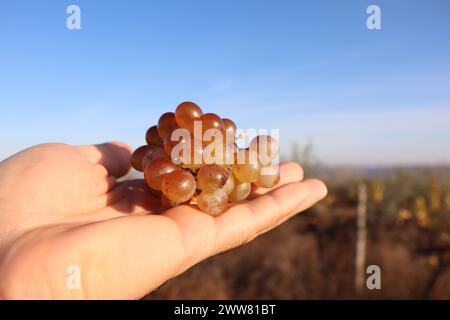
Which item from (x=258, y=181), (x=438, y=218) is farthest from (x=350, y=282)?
(x=258, y=181)

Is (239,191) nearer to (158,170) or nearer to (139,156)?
(158,170)

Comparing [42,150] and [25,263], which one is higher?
[42,150]

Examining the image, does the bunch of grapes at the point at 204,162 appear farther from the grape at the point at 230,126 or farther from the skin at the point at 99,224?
the skin at the point at 99,224

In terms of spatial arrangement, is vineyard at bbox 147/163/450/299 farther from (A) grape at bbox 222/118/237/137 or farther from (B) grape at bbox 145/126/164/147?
(A) grape at bbox 222/118/237/137

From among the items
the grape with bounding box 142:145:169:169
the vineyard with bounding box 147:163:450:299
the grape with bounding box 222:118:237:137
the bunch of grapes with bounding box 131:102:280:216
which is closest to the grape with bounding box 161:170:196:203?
the bunch of grapes with bounding box 131:102:280:216

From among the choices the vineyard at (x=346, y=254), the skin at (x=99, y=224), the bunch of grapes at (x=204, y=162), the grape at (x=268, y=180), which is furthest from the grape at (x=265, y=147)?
the vineyard at (x=346, y=254)

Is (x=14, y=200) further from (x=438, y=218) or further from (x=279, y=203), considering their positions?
(x=438, y=218)
